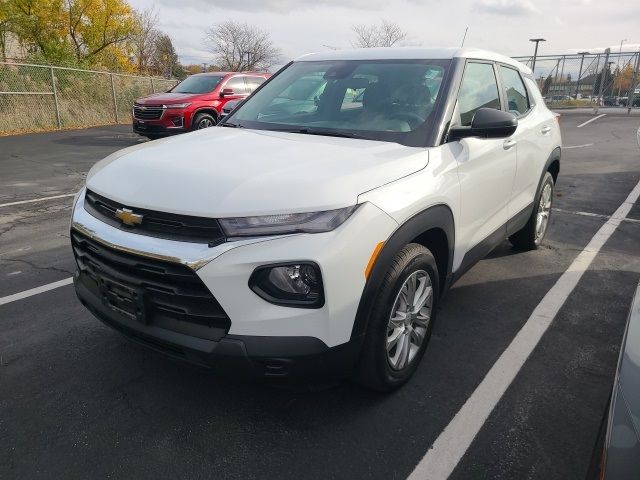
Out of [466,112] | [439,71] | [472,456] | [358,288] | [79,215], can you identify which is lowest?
[472,456]

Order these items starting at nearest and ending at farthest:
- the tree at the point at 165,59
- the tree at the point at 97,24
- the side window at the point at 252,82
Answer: the side window at the point at 252,82 → the tree at the point at 97,24 → the tree at the point at 165,59

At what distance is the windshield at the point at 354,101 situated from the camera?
3025mm

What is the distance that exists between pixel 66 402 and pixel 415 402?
1.83 meters

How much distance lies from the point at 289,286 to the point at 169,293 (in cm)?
53

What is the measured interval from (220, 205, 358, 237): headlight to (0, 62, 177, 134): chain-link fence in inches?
639

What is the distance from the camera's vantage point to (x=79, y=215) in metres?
2.62

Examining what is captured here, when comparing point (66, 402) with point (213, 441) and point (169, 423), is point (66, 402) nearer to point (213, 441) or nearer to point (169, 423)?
point (169, 423)

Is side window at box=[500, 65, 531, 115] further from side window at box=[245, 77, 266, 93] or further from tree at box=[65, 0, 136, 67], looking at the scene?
tree at box=[65, 0, 136, 67]

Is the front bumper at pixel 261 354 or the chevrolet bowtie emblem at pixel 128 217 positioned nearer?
the front bumper at pixel 261 354

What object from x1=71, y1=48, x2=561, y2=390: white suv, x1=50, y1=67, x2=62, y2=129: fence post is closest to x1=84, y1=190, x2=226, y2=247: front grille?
x1=71, y1=48, x2=561, y2=390: white suv

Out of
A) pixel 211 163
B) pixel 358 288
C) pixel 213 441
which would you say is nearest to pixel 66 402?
pixel 213 441

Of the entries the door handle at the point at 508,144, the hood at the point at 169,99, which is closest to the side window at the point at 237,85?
the hood at the point at 169,99

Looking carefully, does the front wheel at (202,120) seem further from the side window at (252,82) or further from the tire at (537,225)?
the tire at (537,225)

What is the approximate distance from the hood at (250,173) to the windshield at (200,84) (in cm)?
1080
